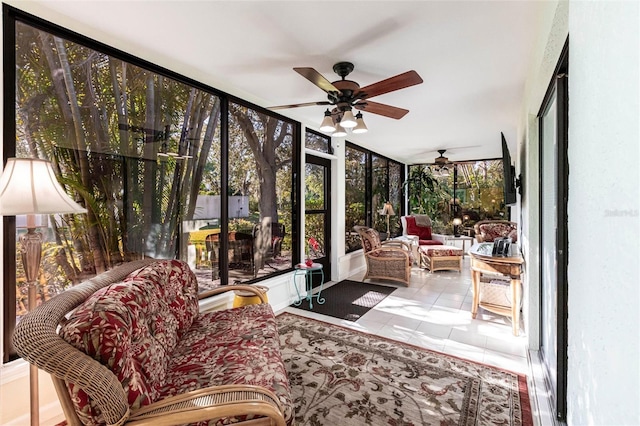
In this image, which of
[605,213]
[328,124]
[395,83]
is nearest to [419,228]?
[328,124]

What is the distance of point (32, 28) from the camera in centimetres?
190

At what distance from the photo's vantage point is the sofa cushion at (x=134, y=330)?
3.86 ft

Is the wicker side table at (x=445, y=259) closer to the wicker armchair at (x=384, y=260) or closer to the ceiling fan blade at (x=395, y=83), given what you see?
the wicker armchair at (x=384, y=260)

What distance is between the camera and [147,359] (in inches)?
55.9

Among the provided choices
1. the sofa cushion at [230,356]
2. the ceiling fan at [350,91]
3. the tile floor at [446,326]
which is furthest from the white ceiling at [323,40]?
the tile floor at [446,326]

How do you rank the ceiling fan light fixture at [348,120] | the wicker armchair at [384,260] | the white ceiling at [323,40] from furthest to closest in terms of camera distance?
the wicker armchair at [384,260], the ceiling fan light fixture at [348,120], the white ceiling at [323,40]

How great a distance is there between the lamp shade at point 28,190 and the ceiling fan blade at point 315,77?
1.58 meters

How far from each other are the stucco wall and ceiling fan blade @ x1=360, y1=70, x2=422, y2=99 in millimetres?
1174

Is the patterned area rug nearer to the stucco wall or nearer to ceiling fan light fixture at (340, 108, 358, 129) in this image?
the stucco wall

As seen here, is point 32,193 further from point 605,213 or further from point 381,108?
point 381,108

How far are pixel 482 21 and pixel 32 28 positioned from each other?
9.50ft

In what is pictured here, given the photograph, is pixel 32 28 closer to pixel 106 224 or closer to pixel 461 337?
pixel 106 224

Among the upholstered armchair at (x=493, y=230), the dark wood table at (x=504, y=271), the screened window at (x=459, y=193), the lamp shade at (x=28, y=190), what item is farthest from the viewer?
the screened window at (x=459, y=193)

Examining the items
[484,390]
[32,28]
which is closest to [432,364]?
[484,390]
